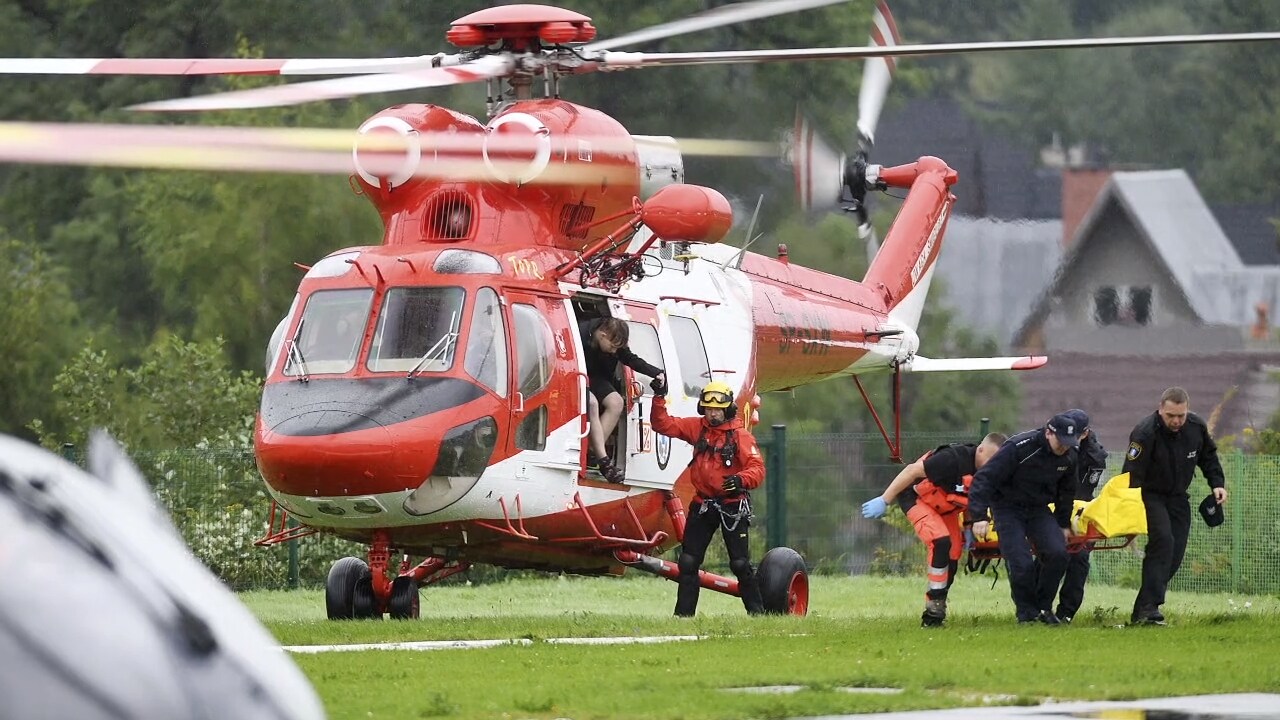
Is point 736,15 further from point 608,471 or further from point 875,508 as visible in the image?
point 608,471

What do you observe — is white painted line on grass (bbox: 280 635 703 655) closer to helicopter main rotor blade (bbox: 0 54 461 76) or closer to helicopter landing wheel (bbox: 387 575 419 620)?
helicopter landing wheel (bbox: 387 575 419 620)

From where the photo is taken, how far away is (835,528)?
2605cm

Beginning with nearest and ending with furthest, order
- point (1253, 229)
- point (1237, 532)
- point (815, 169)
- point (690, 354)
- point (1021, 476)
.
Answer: point (1021, 476) < point (690, 354) < point (815, 169) < point (1237, 532) < point (1253, 229)

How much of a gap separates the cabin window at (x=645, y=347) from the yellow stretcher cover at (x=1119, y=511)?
3389 millimetres

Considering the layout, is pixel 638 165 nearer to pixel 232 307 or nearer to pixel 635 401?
pixel 635 401

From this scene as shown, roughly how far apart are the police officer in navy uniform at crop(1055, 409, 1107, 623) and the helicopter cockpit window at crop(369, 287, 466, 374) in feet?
13.3

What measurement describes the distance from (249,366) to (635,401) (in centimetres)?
1940

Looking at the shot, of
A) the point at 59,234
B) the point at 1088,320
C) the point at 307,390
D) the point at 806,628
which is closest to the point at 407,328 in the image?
the point at 307,390

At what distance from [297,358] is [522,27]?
257 cm

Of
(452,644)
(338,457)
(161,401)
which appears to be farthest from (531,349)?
(161,401)

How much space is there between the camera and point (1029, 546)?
14.4 metres

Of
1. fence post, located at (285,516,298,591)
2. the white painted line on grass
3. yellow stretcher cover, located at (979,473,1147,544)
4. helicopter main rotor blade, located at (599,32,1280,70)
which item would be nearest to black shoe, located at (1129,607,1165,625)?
yellow stretcher cover, located at (979,473,1147,544)

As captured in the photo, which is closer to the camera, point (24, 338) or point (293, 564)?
point (293, 564)

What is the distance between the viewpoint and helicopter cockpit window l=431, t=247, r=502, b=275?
14.6m
